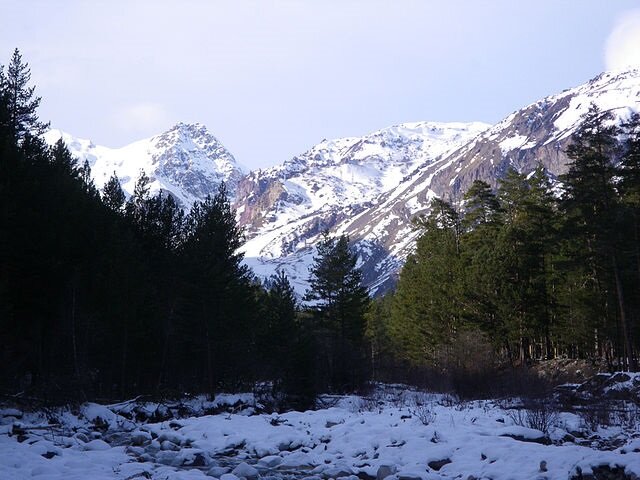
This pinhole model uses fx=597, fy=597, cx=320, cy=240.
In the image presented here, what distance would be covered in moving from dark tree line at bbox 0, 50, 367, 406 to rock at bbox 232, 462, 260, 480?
7663mm

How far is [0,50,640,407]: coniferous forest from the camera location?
2106cm

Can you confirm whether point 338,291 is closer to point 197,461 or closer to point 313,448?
point 313,448

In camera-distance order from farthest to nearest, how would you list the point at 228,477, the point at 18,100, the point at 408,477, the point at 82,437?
the point at 18,100 < the point at 82,437 < the point at 228,477 < the point at 408,477

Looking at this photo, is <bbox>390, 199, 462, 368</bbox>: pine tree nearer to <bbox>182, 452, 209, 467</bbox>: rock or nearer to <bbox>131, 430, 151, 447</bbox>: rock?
<bbox>131, 430, 151, 447</bbox>: rock

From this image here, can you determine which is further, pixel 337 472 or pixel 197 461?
pixel 197 461

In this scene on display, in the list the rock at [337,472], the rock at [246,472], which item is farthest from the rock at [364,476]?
the rock at [246,472]

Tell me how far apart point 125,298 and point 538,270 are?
25.1 m

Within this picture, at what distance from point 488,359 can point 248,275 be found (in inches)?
565

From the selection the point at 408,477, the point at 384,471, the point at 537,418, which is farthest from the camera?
the point at 537,418

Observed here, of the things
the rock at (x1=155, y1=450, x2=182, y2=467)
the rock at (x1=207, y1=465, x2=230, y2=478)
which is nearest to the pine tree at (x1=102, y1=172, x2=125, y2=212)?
the rock at (x1=155, y1=450, x2=182, y2=467)

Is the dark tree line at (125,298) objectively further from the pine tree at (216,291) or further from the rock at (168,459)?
the rock at (168,459)

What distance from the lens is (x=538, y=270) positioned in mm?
37469

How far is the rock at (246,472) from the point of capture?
31.5 ft

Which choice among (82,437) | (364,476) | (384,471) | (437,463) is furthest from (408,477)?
(82,437)
